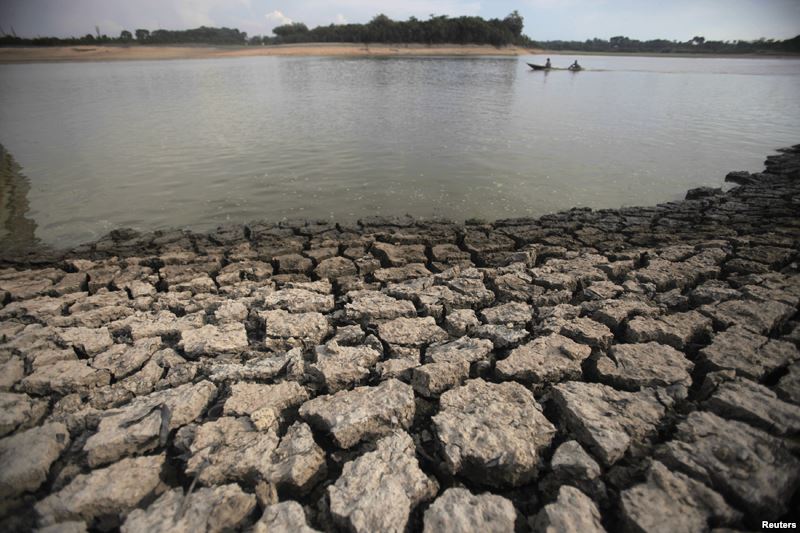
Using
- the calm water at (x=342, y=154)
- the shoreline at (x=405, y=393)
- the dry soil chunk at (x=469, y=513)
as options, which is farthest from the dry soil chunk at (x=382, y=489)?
the calm water at (x=342, y=154)

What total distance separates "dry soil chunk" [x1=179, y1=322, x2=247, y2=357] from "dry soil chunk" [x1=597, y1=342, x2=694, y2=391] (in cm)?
280

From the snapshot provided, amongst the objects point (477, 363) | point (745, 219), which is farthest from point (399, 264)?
point (745, 219)

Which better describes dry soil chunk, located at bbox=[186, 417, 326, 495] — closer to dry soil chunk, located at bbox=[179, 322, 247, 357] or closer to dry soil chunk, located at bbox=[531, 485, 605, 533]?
dry soil chunk, located at bbox=[179, 322, 247, 357]

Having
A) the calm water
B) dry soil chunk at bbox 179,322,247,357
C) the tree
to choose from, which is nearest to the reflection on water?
the calm water

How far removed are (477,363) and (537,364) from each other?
0.43m

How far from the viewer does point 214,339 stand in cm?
315

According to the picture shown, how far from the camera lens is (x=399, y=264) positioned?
4.79 meters

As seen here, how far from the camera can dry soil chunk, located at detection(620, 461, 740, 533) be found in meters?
1.78

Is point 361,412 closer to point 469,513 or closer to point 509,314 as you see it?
point 469,513

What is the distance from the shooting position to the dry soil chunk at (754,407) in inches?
87.4

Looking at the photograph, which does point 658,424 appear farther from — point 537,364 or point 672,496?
point 537,364

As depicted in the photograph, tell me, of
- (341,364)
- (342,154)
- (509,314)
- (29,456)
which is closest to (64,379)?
(29,456)

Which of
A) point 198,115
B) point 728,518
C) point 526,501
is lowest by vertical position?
point 526,501

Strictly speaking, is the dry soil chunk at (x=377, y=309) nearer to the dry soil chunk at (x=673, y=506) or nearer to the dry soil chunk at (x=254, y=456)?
the dry soil chunk at (x=254, y=456)
